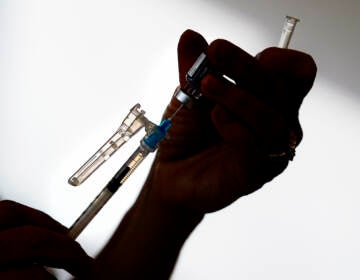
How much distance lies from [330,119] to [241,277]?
0.44 meters

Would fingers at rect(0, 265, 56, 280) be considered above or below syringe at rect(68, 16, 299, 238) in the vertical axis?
below

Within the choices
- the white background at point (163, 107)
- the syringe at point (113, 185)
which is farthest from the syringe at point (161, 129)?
the white background at point (163, 107)

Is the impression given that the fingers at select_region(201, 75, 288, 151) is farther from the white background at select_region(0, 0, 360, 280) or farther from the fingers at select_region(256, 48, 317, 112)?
the white background at select_region(0, 0, 360, 280)

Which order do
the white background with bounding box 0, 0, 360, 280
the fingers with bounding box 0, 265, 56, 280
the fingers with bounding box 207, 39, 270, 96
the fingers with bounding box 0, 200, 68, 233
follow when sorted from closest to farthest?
the fingers with bounding box 207, 39, 270, 96 < the fingers with bounding box 0, 265, 56, 280 < the fingers with bounding box 0, 200, 68, 233 < the white background with bounding box 0, 0, 360, 280

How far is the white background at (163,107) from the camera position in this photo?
951 millimetres

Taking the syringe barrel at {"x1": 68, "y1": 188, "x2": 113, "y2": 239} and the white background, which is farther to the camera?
the white background

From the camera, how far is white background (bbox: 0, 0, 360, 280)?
0.95 m

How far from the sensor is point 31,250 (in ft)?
2.27

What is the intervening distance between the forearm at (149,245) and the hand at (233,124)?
0.02 m

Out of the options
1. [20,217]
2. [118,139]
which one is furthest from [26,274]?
[118,139]

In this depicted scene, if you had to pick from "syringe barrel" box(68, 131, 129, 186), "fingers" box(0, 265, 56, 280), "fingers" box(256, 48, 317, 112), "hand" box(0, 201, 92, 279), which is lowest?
"fingers" box(0, 265, 56, 280)

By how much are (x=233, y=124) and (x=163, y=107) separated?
0.53 m

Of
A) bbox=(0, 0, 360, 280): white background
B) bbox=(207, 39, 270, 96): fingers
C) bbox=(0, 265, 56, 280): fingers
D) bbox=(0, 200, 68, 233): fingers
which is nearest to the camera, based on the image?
bbox=(207, 39, 270, 96): fingers

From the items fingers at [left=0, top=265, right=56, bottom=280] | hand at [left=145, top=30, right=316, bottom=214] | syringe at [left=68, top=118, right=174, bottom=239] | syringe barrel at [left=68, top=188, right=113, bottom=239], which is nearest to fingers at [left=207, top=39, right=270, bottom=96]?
hand at [left=145, top=30, right=316, bottom=214]
